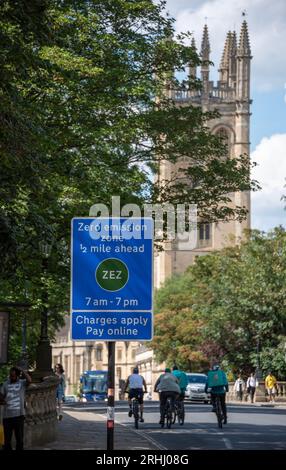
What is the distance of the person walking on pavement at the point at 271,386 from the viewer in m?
65.4

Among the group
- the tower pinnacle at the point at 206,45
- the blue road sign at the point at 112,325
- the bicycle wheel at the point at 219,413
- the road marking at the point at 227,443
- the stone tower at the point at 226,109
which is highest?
the tower pinnacle at the point at 206,45

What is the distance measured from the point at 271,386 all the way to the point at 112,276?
53.1 m

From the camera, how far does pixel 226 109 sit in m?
182

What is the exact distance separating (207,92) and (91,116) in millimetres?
150379

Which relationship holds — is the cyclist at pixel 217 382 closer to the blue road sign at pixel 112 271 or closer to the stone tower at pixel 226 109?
the blue road sign at pixel 112 271

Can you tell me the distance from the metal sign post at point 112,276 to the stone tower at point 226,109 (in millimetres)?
152466

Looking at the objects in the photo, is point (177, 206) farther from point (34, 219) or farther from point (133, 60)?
point (34, 219)

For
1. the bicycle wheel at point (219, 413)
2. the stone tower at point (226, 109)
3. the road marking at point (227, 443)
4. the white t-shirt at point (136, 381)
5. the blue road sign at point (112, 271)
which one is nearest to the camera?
the blue road sign at point (112, 271)

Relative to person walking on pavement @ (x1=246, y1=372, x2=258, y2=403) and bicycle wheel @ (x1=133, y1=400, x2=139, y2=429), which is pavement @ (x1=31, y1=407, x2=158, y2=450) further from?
person walking on pavement @ (x1=246, y1=372, x2=258, y2=403)

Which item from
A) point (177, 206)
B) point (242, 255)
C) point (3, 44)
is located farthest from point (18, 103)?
point (242, 255)

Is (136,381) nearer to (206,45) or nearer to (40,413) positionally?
(40,413)

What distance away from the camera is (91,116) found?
101 feet

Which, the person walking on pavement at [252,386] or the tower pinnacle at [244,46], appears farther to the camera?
the tower pinnacle at [244,46]

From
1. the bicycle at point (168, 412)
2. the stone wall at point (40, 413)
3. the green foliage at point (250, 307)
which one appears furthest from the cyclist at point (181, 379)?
the green foliage at point (250, 307)
